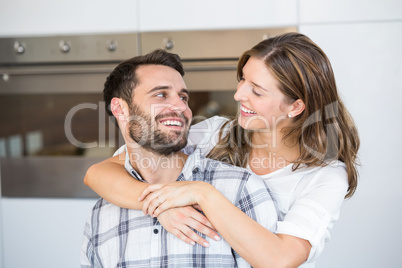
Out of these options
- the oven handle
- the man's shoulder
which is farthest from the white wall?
the man's shoulder

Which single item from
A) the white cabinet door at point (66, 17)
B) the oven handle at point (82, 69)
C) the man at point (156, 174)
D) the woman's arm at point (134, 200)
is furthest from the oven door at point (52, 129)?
the woman's arm at point (134, 200)

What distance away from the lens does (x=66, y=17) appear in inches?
70.9

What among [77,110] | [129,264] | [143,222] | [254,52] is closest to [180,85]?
[254,52]

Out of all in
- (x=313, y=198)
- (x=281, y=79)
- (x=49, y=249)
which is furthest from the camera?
(x=49, y=249)

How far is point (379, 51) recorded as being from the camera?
1.67m

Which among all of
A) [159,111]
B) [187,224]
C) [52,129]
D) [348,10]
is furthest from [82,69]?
[348,10]

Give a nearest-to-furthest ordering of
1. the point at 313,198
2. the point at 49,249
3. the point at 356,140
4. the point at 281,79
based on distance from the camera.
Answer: the point at 313,198, the point at 281,79, the point at 356,140, the point at 49,249

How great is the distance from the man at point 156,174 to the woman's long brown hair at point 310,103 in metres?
0.19

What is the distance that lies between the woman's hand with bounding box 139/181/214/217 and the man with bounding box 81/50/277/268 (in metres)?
0.10

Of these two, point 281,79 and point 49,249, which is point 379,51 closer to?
point 281,79

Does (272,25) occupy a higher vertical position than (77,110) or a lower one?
higher

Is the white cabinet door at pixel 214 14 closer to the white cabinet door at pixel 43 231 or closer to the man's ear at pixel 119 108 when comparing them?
the man's ear at pixel 119 108

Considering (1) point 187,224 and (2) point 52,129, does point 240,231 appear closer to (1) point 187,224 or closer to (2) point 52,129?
(1) point 187,224

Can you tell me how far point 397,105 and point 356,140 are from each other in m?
0.48
